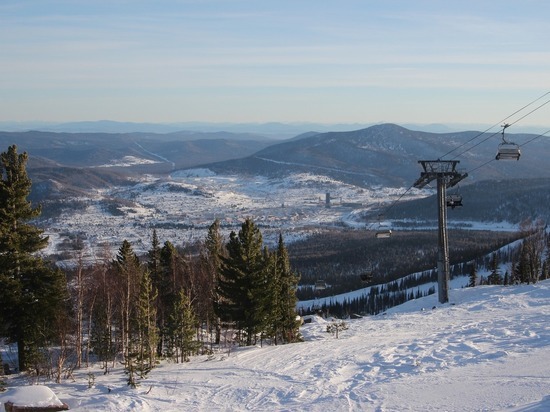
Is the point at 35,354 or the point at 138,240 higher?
the point at 35,354

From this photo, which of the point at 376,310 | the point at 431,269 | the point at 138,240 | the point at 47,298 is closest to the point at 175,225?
the point at 138,240

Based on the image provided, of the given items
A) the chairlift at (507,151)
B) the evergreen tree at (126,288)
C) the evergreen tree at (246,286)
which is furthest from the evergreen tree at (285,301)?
the chairlift at (507,151)

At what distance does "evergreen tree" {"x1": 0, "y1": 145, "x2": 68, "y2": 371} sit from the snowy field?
7.20ft

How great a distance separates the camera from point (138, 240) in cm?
15438

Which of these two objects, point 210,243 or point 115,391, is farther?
point 210,243

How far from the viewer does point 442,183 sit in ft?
117

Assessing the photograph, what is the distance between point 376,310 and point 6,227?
233 ft

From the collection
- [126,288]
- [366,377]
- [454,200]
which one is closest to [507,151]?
[366,377]

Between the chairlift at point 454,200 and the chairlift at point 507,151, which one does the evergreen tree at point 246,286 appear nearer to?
the chairlift at point 507,151

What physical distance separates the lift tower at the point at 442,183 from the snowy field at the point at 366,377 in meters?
12.1

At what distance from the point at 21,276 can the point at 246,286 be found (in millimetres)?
9619

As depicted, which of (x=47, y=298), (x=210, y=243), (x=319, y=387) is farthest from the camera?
(x=210, y=243)

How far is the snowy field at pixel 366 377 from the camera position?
13844 millimetres

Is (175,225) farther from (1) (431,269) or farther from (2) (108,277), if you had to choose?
(2) (108,277)
